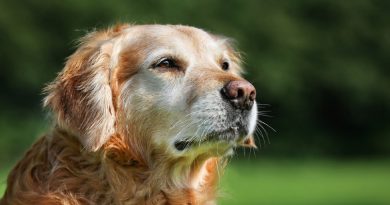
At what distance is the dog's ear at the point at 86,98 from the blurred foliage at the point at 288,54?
2097 cm

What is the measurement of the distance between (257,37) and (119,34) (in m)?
26.1

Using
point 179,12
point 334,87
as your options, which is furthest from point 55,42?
point 334,87

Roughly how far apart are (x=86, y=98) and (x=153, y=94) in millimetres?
465

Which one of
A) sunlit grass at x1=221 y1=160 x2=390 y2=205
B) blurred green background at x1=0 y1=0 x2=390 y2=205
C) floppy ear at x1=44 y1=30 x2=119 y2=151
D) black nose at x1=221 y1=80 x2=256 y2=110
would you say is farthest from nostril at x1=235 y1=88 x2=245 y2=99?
blurred green background at x1=0 y1=0 x2=390 y2=205

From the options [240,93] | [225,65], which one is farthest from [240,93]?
[225,65]

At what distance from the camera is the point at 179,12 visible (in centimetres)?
2969

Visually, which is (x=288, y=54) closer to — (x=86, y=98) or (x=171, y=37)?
(x=171, y=37)

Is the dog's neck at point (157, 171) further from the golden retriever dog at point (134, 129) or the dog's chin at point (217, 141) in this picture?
the dog's chin at point (217, 141)

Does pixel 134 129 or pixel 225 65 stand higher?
pixel 225 65

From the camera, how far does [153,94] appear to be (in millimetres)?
5875

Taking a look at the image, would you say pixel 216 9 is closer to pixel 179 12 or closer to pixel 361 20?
pixel 179 12

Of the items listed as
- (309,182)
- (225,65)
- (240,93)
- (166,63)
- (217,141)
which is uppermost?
(309,182)

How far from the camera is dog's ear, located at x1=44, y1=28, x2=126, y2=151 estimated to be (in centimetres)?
559

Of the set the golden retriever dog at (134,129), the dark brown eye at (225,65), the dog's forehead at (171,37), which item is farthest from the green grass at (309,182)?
the golden retriever dog at (134,129)
